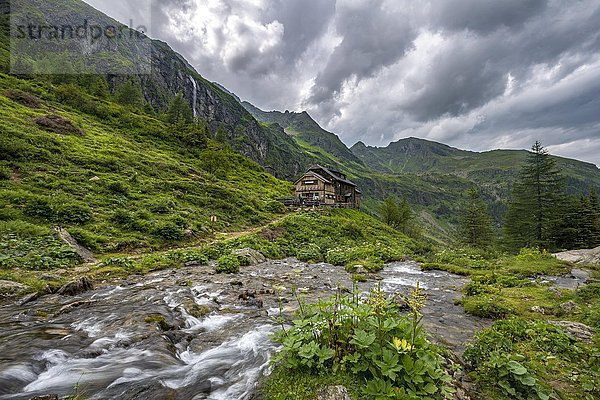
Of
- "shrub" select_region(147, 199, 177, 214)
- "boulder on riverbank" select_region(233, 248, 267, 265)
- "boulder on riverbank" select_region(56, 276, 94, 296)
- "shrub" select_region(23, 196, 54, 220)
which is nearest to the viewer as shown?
"boulder on riverbank" select_region(56, 276, 94, 296)

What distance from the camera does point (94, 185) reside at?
2423cm

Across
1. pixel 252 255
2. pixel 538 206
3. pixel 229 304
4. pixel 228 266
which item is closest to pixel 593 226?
pixel 538 206

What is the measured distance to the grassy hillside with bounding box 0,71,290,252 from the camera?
56.7ft

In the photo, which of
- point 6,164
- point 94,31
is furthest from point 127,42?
point 6,164

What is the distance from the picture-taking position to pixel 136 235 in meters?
18.2

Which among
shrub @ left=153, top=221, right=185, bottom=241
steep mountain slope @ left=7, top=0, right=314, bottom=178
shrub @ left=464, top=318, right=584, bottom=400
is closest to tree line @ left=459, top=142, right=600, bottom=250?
shrub @ left=464, top=318, right=584, bottom=400

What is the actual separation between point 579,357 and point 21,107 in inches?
2314

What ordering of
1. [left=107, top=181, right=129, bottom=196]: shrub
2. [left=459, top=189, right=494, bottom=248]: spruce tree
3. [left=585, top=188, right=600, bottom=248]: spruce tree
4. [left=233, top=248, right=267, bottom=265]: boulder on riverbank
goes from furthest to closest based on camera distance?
[left=459, top=189, right=494, bottom=248]: spruce tree < [left=585, top=188, right=600, bottom=248]: spruce tree < [left=107, top=181, right=129, bottom=196]: shrub < [left=233, top=248, right=267, bottom=265]: boulder on riverbank

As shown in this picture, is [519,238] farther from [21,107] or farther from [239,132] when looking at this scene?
[239,132]

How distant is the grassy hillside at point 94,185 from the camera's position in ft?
56.7

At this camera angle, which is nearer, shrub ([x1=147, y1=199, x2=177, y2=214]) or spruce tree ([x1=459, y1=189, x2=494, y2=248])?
shrub ([x1=147, y1=199, x2=177, y2=214])

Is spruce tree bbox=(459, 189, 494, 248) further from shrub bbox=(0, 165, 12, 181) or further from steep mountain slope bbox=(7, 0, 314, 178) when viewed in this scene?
steep mountain slope bbox=(7, 0, 314, 178)

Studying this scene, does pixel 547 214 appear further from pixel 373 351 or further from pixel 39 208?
pixel 39 208

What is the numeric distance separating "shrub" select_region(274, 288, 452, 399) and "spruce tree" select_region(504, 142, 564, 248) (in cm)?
4988
